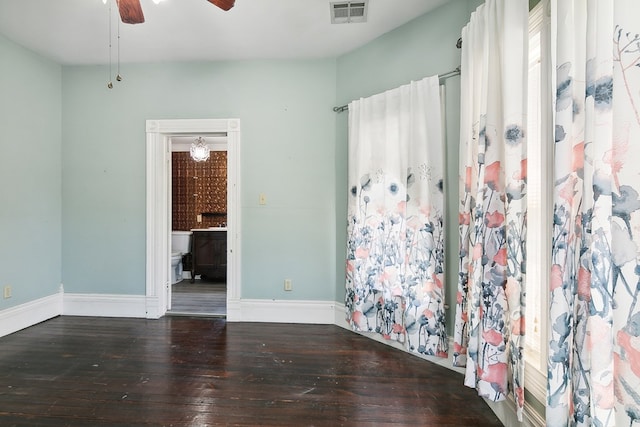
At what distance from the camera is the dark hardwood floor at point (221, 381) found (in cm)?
176

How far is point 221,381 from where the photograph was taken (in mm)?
2113

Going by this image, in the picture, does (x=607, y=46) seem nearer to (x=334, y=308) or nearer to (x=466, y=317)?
(x=466, y=317)

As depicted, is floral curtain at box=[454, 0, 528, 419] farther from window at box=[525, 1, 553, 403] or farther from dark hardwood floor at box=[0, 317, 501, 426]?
dark hardwood floor at box=[0, 317, 501, 426]

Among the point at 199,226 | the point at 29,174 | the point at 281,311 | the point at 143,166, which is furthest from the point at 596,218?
the point at 199,226

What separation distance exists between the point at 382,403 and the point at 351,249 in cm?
132

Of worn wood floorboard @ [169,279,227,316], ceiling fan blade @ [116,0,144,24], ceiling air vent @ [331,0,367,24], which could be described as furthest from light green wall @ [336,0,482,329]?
ceiling fan blade @ [116,0,144,24]

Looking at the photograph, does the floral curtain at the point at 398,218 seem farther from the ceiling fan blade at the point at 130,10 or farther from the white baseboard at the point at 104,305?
the white baseboard at the point at 104,305

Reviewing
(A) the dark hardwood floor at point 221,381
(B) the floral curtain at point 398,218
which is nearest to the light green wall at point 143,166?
(B) the floral curtain at point 398,218

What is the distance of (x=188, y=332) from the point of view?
3.00m

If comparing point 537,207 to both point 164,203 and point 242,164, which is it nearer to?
point 242,164

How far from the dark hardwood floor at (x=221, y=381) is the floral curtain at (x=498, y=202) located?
0.47 metres

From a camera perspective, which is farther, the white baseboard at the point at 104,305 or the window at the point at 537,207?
the white baseboard at the point at 104,305

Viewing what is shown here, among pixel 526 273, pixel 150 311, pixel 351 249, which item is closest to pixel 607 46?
pixel 526 273

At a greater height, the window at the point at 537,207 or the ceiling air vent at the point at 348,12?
the ceiling air vent at the point at 348,12
